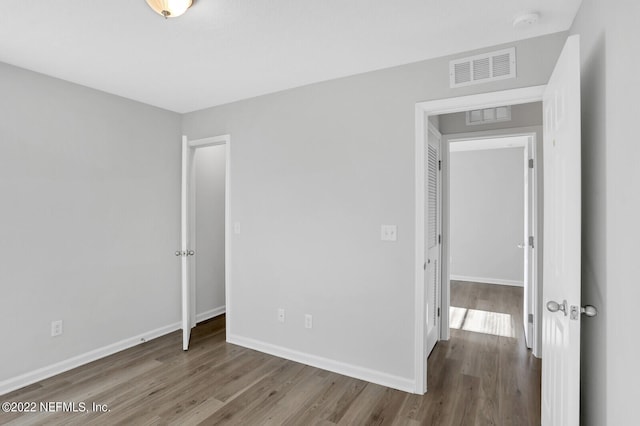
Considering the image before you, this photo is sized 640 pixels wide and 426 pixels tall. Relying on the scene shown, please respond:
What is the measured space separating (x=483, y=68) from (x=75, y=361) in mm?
4008

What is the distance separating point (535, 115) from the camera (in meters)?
3.26

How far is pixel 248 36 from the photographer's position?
2229mm

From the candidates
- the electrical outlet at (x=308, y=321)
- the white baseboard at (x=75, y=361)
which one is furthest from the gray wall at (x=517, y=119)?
the white baseboard at (x=75, y=361)

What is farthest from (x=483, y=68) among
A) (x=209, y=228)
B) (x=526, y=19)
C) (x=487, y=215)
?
(x=487, y=215)

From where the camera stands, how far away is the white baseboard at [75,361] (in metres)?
2.66

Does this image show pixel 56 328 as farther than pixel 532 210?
No

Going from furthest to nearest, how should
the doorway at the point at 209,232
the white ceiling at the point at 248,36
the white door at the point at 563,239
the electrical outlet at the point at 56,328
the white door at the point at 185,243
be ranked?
1. the doorway at the point at 209,232
2. the white door at the point at 185,243
3. the electrical outlet at the point at 56,328
4. the white ceiling at the point at 248,36
5. the white door at the point at 563,239

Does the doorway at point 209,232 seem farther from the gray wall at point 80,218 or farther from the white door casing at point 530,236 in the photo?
the white door casing at point 530,236

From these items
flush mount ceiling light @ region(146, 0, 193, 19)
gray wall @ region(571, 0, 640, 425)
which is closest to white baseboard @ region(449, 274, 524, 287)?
gray wall @ region(571, 0, 640, 425)

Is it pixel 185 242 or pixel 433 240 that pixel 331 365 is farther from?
pixel 185 242

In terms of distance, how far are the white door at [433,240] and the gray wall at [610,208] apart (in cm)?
149

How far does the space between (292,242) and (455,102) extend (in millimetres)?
1768

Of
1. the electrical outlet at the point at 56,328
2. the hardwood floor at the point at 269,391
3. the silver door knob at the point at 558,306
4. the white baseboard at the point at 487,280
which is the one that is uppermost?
the silver door knob at the point at 558,306

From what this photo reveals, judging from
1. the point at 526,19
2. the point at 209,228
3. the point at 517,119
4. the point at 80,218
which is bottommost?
the point at 209,228
